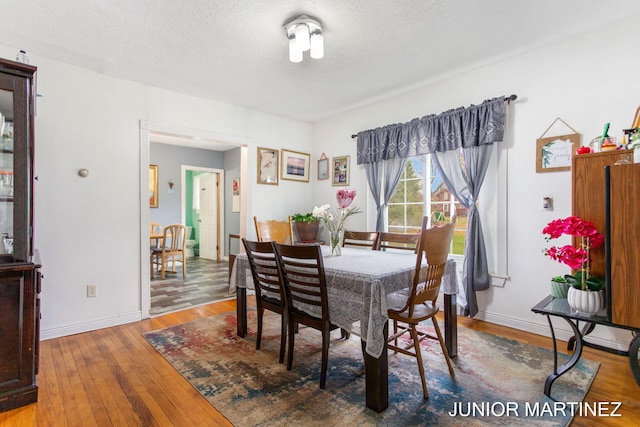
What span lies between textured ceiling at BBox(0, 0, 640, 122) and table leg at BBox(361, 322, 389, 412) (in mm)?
2134

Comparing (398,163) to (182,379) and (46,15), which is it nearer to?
(182,379)

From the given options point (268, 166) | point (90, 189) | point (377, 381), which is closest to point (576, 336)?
point (377, 381)

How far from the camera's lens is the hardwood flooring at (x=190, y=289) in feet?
12.2

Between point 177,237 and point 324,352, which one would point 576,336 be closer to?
point 324,352

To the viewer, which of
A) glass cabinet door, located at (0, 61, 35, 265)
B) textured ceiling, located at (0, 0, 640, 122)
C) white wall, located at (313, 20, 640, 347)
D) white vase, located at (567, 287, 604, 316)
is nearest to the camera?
white vase, located at (567, 287, 604, 316)

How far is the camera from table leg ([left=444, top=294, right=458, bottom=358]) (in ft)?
7.68

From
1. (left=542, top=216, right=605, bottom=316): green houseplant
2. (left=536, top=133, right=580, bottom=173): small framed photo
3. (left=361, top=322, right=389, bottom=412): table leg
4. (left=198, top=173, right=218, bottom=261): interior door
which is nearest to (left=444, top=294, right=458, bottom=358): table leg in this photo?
(left=542, top=216, right=605, bottom=316): green houseplant

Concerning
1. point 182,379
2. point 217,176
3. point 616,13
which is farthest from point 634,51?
point 217,176

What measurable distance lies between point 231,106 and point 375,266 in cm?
304

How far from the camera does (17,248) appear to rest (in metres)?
1.86

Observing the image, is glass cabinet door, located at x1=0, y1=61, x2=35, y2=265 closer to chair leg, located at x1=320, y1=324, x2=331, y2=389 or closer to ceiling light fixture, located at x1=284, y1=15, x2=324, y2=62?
ceiling light fixture, located at x1=284, y1=15, x2=324, y2=62

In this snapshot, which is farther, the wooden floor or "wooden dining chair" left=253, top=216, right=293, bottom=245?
"wooden dining chair" left=253, top=216, right=293, bottom=245

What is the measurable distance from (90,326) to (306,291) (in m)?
2.39

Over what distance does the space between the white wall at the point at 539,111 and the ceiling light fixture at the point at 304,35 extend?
1.69 metres
